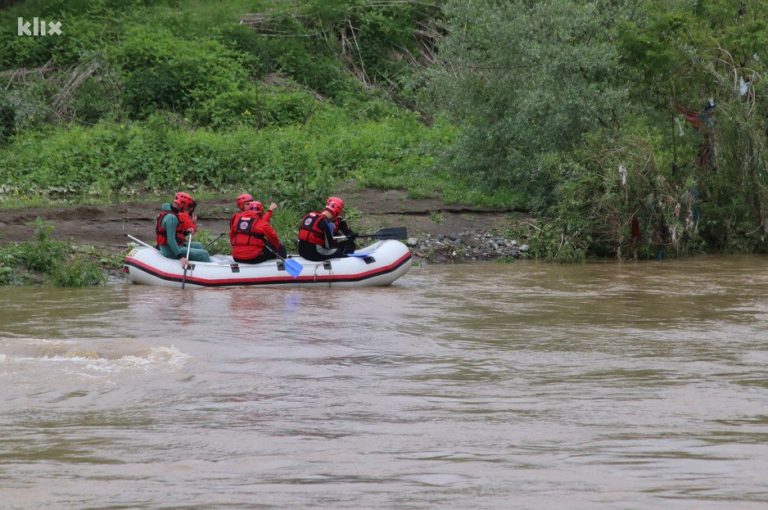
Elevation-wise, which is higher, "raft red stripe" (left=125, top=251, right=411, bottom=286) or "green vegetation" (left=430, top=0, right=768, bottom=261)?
"green vegetation" (left=430, top=0, right=768, bottom=261)

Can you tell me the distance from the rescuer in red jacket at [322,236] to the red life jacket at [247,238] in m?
0.57

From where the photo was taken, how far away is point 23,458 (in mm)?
7145

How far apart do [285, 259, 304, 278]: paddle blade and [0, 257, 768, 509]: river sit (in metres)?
0.51

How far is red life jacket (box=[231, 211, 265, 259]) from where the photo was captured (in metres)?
15.6

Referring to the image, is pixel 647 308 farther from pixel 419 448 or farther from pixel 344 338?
pixel 419 448

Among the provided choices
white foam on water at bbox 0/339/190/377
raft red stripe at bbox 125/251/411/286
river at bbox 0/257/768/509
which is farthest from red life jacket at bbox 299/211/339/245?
white foam on water at bbox 0/339/190/377

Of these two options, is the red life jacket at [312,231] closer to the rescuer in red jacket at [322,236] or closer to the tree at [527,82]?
the rescuer in red jacket at [322,236]

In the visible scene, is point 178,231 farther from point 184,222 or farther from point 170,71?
point 170,71

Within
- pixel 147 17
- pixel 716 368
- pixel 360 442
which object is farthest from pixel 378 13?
pixel 360 442

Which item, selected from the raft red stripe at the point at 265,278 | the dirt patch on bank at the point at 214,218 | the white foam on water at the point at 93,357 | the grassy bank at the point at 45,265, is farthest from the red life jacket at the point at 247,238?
the white foam on water at the point at 93,357

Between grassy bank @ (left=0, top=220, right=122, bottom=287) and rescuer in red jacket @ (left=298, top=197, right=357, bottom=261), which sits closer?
grassy bank @ (left=0, top=220, right=122, bottom=287)

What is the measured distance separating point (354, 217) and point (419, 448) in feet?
40.4

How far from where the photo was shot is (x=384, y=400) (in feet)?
29.2

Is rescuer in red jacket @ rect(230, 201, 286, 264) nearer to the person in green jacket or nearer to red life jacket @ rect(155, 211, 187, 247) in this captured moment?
the person in green jacket
